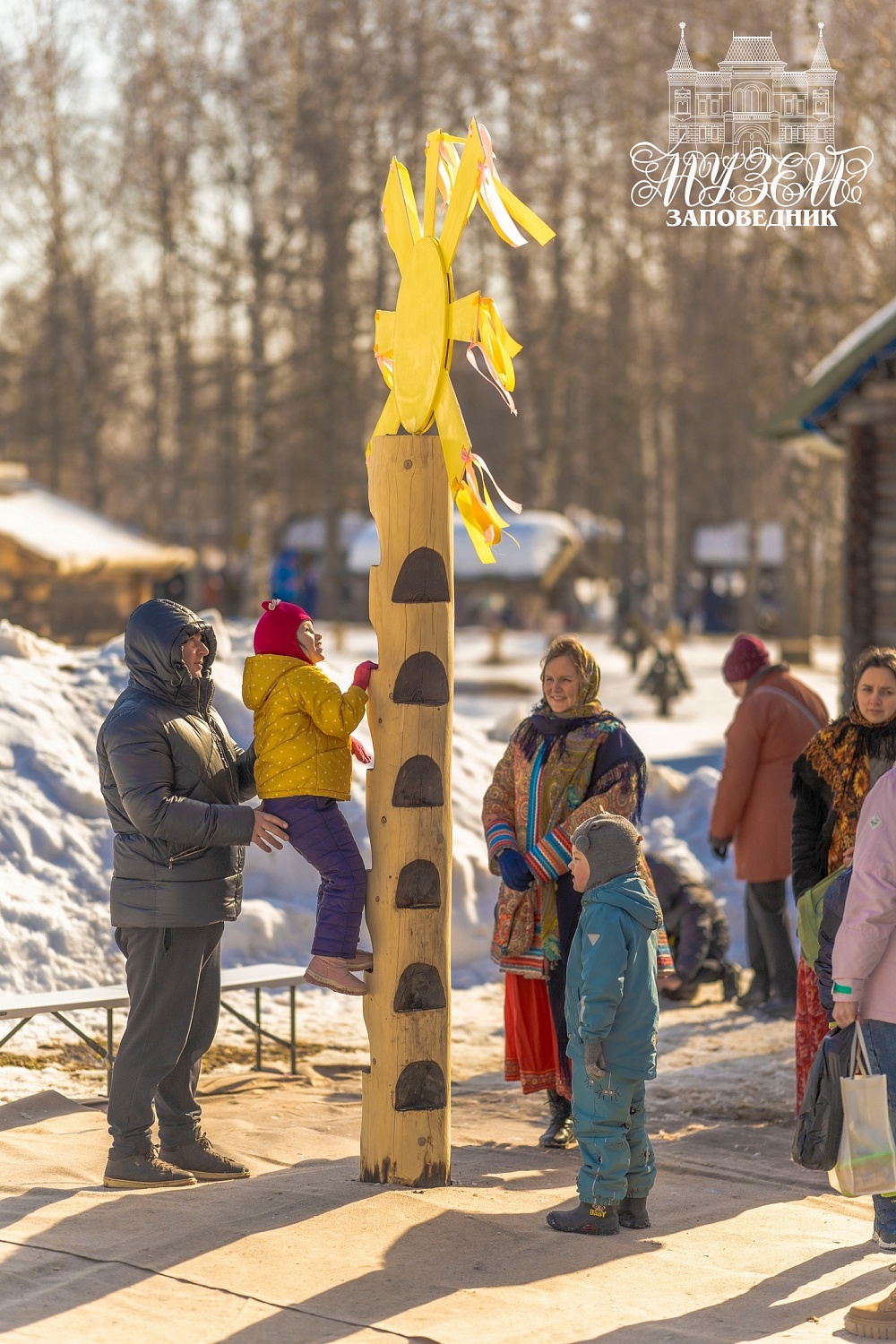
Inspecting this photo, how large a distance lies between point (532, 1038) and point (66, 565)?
1091 cm

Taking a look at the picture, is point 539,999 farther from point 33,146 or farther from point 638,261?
point 638,261

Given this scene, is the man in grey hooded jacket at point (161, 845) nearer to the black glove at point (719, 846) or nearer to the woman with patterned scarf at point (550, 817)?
the woman with patterned scarf at point (550, 817)

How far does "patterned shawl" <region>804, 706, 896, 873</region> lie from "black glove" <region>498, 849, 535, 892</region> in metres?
1.01

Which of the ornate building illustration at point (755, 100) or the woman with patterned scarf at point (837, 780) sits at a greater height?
the ornate building illustration at point (755, 100)

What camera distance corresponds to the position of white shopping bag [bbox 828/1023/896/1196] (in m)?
4.04

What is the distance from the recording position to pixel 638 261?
31078 mm

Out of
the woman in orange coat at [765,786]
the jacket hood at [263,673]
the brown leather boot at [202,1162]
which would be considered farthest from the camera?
the woman in orange coat at [765,786]

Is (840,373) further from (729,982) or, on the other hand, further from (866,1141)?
(866,1141)

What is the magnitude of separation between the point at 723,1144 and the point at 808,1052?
62 centimetres

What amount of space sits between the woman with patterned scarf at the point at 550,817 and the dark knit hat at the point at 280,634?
3.10 ft

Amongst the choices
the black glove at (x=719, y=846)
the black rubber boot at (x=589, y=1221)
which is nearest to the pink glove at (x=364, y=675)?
the black rubber boot at (x=589, y=1221)

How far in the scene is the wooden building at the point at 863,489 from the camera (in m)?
11.9

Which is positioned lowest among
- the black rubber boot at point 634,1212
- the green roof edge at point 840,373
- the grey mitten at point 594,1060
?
the black rubber boot at point 634,1212

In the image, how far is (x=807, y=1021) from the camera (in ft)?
17.6
